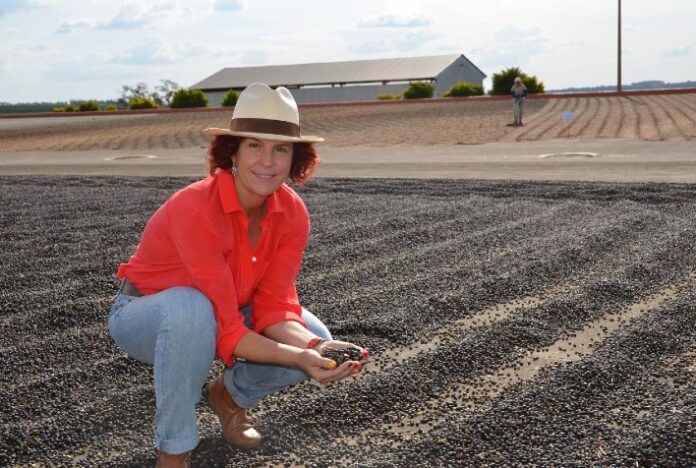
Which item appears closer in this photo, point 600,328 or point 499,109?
point 600,328

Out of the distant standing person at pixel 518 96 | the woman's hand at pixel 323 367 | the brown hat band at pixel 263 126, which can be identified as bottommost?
the woman's hand at pixel 323 367

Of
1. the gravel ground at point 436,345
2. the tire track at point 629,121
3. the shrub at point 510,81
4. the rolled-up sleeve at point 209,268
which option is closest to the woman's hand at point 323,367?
the rolled-up sleeve at point 209,268

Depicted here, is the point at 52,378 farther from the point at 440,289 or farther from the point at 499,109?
the point at 499,109

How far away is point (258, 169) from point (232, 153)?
0.64 ft

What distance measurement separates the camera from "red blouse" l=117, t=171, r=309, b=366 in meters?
2.88

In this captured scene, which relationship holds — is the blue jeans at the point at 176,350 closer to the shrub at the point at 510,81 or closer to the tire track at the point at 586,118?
the tire track at the point at 586,118

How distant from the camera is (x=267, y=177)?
3.06 metres

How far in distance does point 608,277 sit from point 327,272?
→ 2.14 m

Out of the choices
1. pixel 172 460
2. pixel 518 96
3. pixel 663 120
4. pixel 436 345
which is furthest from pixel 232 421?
pixel 663 120

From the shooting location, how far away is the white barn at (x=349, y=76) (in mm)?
56219

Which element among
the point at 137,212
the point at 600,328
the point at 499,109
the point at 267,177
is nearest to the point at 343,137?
the point at 499,109

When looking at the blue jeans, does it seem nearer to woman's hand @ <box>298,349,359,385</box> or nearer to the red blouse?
the red blouse

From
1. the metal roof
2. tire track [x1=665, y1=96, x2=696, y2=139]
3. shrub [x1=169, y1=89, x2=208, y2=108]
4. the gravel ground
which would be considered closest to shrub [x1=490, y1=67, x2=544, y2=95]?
tire track [x1=665, y1=96, x2=696, y2=139]

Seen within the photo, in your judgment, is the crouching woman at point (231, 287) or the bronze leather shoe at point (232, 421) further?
the bronze leather shoe at point (232, 421)
